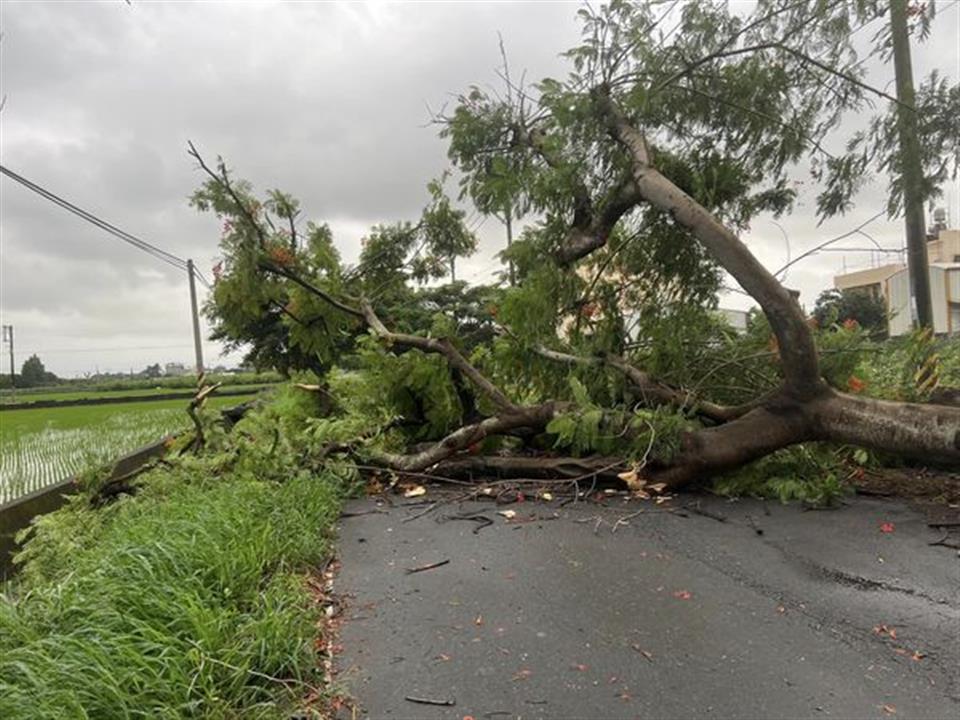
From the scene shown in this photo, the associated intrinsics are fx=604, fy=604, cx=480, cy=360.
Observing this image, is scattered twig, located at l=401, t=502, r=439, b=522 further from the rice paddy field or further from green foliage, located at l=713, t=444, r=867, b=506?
the rice paddy field

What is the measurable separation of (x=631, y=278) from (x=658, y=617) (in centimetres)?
395

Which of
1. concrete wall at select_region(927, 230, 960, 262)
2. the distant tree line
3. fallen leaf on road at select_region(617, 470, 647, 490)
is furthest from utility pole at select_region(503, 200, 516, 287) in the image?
the distant tree line

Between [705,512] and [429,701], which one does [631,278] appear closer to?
[705,512]

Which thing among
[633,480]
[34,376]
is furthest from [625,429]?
[34,376]

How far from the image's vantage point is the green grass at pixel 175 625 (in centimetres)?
185

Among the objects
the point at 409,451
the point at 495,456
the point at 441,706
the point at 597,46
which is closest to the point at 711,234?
the point at 597,46

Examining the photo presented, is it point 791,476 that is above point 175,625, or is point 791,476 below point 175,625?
below

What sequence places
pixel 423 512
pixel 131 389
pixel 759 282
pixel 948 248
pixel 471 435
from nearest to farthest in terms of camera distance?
1. pixel 759 282
2. pixel 423 512
3. pixel 471 435
4. pixel 948 248
5. pixel 131 389

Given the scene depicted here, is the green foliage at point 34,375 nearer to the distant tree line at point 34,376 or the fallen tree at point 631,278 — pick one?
Answer: the distant tree line at point 34,376

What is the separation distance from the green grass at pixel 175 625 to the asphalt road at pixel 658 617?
0.30 metres

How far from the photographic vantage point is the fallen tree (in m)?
4.62

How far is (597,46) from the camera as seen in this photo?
5.33 m

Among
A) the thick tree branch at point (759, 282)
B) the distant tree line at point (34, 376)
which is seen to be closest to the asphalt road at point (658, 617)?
the thick tree branch at point (759, 282)

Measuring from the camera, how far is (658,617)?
8.71ft
